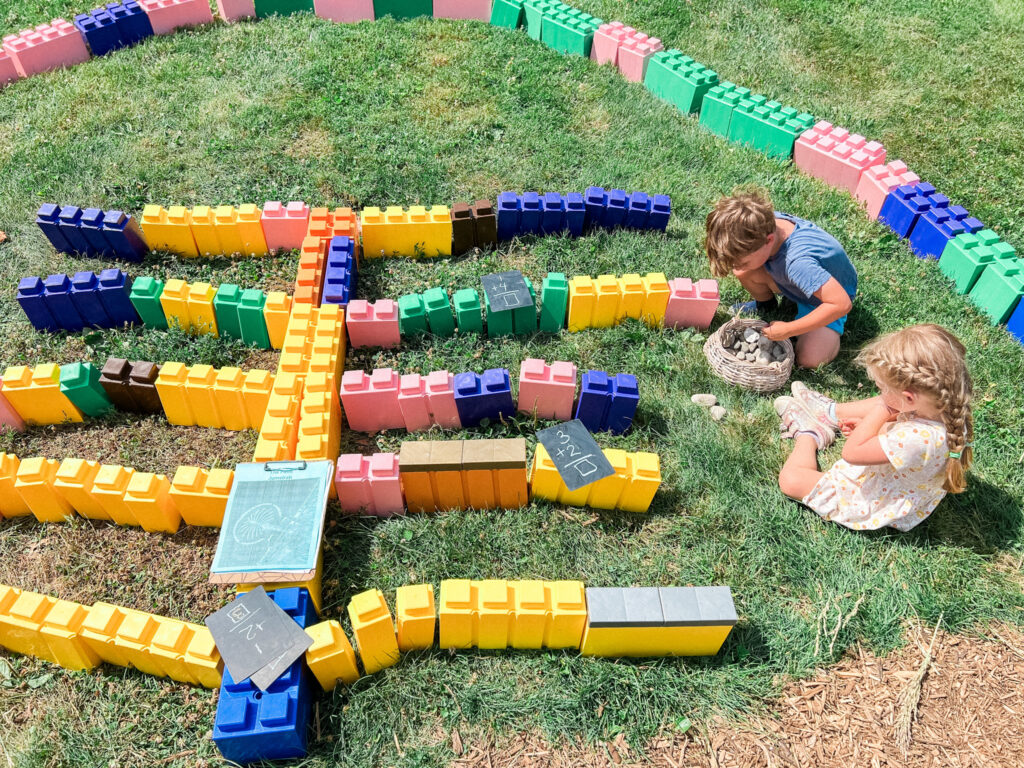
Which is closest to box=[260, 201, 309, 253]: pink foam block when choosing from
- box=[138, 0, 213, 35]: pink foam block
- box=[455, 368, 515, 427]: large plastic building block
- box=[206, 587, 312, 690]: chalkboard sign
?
box=[455, 368, 515, 427]: large plastic building block

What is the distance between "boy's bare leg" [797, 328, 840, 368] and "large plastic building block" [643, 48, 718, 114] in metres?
2.95

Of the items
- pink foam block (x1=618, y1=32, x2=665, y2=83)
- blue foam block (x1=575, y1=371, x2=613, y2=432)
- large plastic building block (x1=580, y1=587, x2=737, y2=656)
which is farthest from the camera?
pink foam block (x1=618, y1=32, x2=665, y2=83)

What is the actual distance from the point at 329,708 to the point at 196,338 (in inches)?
102

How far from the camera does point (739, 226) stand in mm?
3973

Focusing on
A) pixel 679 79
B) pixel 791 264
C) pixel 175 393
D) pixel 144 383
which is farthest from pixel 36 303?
pixel 679 79

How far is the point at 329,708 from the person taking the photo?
298 centimetres

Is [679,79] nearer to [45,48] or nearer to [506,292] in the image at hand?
[506,292]

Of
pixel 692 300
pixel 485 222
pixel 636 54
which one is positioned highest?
pixel 636 54

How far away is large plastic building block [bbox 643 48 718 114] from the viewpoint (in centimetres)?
632

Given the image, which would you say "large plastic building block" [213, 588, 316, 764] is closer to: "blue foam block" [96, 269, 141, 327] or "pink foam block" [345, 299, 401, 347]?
"pink foam block" [345, 299, 401, 347]

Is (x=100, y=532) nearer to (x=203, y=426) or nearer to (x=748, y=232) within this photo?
(x=203, y=426)

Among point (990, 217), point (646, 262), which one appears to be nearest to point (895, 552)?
point (646, 262)

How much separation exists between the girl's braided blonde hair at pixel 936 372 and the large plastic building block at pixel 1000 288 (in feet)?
5.98

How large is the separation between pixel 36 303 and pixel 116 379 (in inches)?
41.9
